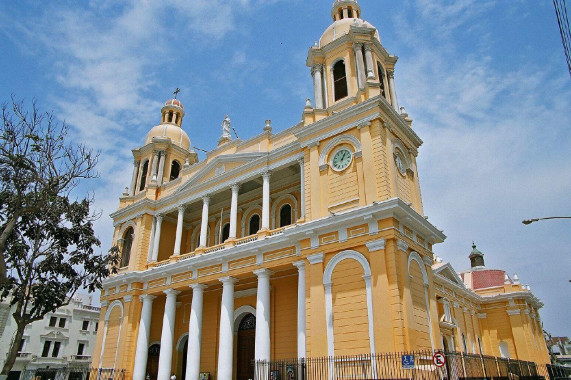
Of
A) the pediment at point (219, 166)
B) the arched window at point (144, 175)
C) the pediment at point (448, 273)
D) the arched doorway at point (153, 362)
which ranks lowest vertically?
the arched doorway at point (153, 362)

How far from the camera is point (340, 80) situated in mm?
19891

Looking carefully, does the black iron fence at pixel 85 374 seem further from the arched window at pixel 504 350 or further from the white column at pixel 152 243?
the arched window at pixel 504 350

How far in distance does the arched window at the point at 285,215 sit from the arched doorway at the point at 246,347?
15.7 ft

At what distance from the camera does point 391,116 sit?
17.3 metres

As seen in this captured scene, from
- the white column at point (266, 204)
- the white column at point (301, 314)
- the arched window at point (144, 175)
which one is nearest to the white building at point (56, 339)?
the arched window at point (144, 175)

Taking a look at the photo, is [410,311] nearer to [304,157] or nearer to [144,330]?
[304,157]

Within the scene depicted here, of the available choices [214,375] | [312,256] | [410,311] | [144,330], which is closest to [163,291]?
[144,330]

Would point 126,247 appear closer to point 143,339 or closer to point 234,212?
point 143,339

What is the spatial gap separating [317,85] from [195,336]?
12807 mm

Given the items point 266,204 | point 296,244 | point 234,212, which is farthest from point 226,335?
point 266,204

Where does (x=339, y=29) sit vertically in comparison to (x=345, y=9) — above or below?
below

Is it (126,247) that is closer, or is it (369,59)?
(369,59)

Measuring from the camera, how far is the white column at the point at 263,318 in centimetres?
1659

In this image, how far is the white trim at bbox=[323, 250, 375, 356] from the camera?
13.8m
